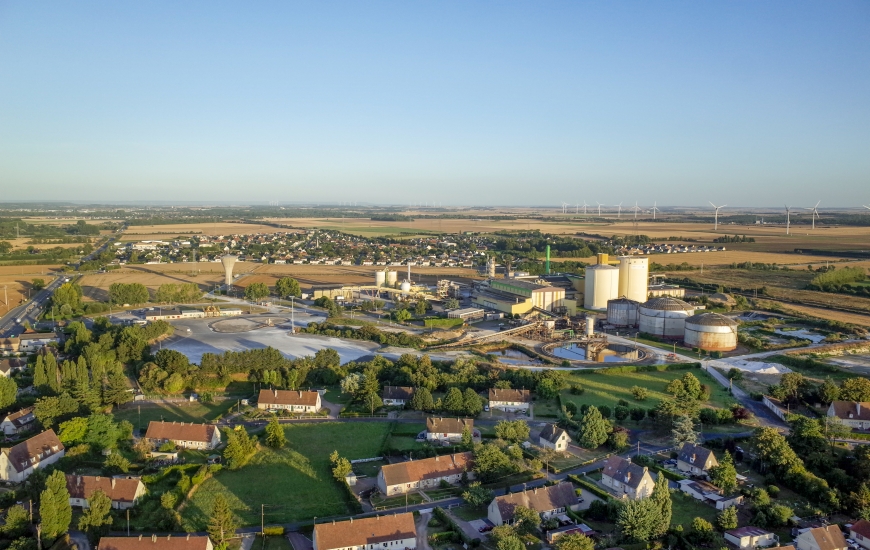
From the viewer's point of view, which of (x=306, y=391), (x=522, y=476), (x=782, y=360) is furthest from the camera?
(x=782, y=360)

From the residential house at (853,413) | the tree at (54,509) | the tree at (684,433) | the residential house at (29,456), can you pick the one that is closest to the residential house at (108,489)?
the tree at (54,509)

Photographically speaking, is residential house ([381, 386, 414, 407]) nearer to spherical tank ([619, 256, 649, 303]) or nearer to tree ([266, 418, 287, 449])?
tree ([266, 418, 287, 449])

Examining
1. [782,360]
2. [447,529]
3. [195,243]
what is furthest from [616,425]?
[195,243]

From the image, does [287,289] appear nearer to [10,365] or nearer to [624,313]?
[10,365]

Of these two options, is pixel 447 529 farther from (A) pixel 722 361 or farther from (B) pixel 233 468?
(A) pixel 722 361

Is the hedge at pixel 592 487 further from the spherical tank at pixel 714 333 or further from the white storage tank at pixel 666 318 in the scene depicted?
the white storage tank at pixel 666 318

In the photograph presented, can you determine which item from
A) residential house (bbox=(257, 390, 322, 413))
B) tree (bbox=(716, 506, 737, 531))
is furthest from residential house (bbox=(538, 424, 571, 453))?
residential house (bbox=(257, 390, 322, 413))
